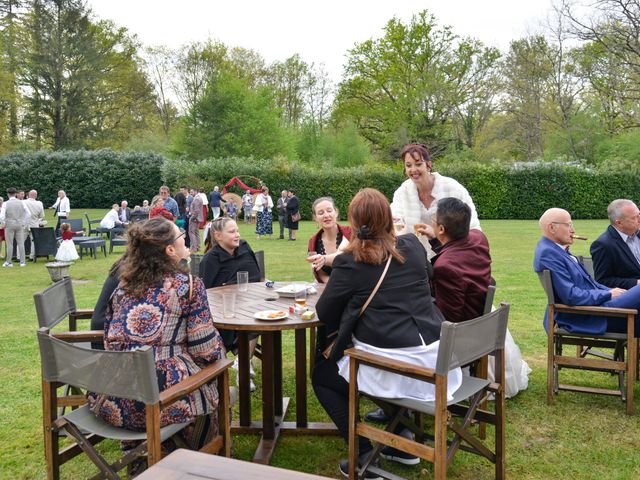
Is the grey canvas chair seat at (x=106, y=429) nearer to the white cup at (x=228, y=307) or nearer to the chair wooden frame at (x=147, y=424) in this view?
the chair wooden frame at (x=147, y=424)

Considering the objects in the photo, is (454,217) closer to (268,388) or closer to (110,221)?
(268,388)

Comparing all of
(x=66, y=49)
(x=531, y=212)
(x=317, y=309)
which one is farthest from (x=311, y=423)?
(x=66, y=49)

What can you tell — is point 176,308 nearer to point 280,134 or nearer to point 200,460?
point 200,460

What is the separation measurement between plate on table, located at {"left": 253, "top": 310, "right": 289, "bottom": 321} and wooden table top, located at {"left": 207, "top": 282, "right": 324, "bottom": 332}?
0.02 m

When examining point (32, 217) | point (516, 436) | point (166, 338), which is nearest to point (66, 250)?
point (32, 217)

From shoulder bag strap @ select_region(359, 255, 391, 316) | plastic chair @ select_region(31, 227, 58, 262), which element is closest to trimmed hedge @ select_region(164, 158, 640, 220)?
plastic chair @ select_region(31, 227, 58, 262)

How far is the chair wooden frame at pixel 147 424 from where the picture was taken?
7.35 feet

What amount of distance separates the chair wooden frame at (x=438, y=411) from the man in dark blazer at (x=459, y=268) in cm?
39

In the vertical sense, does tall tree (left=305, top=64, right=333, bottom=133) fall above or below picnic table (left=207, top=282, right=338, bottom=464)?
above

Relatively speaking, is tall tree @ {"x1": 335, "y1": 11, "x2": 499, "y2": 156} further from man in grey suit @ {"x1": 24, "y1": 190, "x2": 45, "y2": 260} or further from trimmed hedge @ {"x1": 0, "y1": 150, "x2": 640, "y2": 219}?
man in grey suit @ {"x1": 24, "y1": 190, "x2": 45, "y2": 260}

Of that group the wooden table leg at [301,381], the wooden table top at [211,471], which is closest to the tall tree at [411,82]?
the wooden table leg at [301,381]

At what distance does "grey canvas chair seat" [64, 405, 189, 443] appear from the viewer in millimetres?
2402

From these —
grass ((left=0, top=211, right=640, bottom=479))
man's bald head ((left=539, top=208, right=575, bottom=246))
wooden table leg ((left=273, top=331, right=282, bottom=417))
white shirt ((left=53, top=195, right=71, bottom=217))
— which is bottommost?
grass ((left=0, top=211, right=640, bottom=479))

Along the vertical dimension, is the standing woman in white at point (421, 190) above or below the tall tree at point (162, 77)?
below
